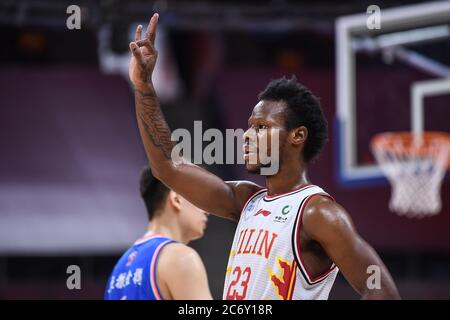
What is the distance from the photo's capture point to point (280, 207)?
9.11 feet

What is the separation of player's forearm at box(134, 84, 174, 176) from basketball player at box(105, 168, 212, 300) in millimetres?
495

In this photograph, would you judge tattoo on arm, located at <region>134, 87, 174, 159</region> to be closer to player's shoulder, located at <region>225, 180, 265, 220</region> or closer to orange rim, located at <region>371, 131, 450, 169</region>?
player's shoulder, located at <region>225, 180, 265, 220</region>

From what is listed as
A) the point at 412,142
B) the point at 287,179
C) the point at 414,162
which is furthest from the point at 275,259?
the point at 412,142

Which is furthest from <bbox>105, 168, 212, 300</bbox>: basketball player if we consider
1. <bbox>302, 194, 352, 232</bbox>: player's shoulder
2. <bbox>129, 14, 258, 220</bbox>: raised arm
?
<bbox>302, 194, 352, 232</bbox>: player's shoulder

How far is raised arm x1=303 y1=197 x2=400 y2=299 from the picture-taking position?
2389mm

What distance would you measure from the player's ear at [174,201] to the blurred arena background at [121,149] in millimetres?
4530

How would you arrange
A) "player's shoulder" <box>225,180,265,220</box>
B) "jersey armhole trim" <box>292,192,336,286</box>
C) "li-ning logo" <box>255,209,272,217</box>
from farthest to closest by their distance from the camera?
"player's shoulder" <box>225,180,265,220</box> → "li-ning logo" <box>255,209,272,217</box> → "jersey armhole trim" <box>292,192,336,286</box>

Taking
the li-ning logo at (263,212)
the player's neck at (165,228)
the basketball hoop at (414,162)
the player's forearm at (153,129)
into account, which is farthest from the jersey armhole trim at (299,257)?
the basketball hoop at (414,162)

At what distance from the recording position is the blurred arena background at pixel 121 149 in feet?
29.4
